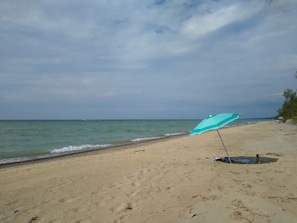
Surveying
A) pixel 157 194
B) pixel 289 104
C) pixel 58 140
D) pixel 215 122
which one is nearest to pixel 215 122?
pixel 215 122

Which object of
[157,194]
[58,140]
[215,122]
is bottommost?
[58,140]

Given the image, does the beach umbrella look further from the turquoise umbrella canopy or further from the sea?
the sea

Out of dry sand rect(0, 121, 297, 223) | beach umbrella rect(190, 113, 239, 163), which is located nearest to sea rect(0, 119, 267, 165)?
dry sand rect(0, 121, 297, 223)

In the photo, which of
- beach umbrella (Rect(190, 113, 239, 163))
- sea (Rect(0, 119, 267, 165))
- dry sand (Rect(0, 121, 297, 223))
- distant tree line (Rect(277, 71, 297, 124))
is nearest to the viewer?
dry sand (Rect(0, 121, 297, 223))

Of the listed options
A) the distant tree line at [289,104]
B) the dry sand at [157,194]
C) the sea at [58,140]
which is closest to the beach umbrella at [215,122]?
the dry sand at [157,194]

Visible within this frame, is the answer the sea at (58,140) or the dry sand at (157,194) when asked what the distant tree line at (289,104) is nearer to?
the sea at (58,140)

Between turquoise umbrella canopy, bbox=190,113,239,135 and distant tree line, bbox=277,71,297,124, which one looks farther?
distant tree line, bbox=277,71,297,124

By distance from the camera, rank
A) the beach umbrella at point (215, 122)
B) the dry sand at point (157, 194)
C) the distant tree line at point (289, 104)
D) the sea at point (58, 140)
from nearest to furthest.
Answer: the dry sand at point (157, 194)
the beach umbrella at point (215, 122)
the sea at point (58, 140)
the distant tree line at point (289, 104)

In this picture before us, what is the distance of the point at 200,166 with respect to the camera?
7727 millimetres

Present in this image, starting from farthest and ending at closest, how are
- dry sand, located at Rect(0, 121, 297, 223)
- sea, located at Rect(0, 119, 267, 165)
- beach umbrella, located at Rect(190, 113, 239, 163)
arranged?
sea, located at Rect(0, 119, 267, 165) → beach umbrella, located at Rect(190, 113, 239, 163) → dry sand, located at Rect(0, 121, 297, 223)

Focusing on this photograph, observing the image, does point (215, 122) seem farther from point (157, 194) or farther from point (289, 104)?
point (289, 104)

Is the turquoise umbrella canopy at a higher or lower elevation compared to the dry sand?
higher

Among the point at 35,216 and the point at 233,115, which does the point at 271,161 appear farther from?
the point at 35,216

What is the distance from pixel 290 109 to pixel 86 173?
4299cm
